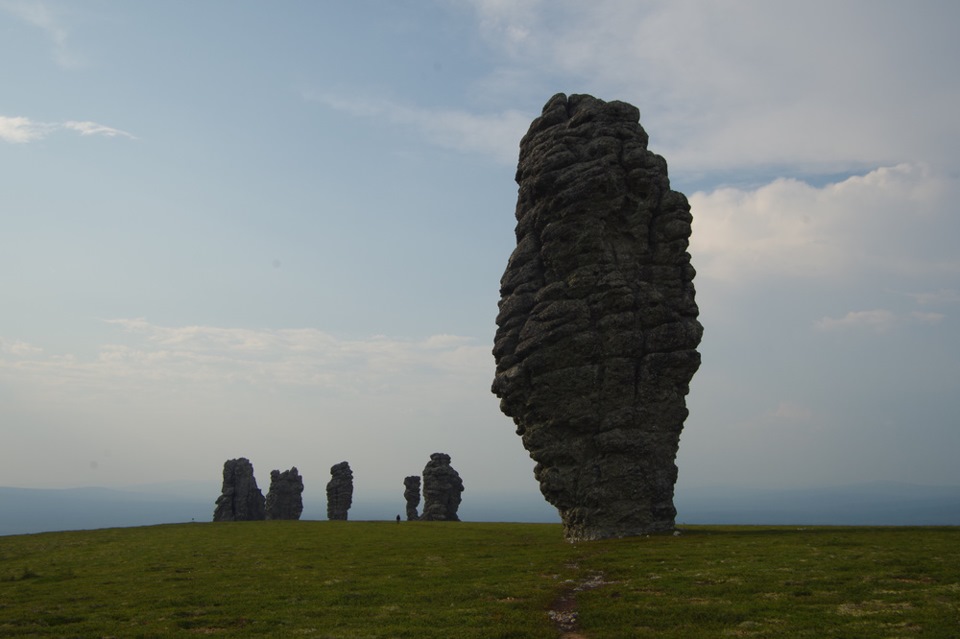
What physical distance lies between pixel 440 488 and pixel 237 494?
3608 centimetres

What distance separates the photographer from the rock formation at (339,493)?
124 meters

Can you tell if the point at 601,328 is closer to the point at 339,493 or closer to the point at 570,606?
the point at 570,606

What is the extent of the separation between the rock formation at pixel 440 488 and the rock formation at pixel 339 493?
16319 millimetres

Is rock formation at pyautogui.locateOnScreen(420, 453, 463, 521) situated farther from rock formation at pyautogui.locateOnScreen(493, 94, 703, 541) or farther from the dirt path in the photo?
the dirt path

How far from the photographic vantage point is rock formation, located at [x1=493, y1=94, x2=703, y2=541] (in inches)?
2162

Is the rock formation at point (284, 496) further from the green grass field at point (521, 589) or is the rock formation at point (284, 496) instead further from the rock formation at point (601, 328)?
the rock formation at point (601, 328)

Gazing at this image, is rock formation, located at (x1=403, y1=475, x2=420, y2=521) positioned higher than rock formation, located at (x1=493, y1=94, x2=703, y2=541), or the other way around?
rock formation, located at (x1=493, y1=94, x2=703, y2=541)

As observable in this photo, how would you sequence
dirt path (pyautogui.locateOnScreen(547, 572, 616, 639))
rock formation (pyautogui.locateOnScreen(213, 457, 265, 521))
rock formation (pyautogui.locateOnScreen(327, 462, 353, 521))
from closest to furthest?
dirt path (pyautogui.locateOnScreen(547, 572, 616, 639))
rock formation (pyautogui.locateOnScreen(213, 457, 265, 521))
rock formation (pyautogui.locateOnScreen(327, 462, 353, 521))

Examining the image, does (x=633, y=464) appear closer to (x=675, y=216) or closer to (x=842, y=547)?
(x=842, y=547)

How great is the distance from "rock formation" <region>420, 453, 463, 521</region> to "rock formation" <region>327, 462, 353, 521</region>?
1632 cm

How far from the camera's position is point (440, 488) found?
11475 cm

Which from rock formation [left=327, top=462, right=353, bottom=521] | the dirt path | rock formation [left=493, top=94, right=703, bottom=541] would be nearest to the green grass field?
the dirt path

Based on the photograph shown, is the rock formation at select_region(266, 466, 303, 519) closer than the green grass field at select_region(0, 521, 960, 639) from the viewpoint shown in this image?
No

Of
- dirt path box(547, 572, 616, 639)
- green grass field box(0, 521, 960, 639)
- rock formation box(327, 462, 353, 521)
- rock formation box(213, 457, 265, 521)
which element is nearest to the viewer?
dirt path box(547, 572, 616, 639)
